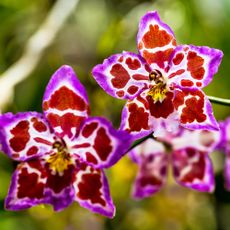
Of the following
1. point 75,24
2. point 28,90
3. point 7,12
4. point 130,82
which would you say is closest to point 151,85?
point 130,82

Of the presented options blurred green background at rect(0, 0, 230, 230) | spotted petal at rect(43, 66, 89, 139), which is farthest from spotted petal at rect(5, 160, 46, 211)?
blurred green background at rect(0, 0, 230, 230)

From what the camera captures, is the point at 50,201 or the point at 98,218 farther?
the point at 98,218

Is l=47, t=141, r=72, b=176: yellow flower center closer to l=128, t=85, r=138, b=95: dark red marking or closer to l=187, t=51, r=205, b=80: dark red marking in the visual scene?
l=128, t=85, r=138, b=95: dark red marking

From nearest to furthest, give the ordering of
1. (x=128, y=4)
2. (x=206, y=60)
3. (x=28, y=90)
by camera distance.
A: (x=206, y=60)
(x=28, y=90)
(x=128, y=4)

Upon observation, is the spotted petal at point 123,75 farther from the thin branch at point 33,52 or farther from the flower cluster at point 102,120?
the thin branch at point 33,52

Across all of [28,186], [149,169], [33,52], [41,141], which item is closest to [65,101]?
[41,141]

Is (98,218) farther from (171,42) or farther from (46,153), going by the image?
(171,42)

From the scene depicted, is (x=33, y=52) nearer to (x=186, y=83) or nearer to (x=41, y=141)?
(x=41, y=141)
